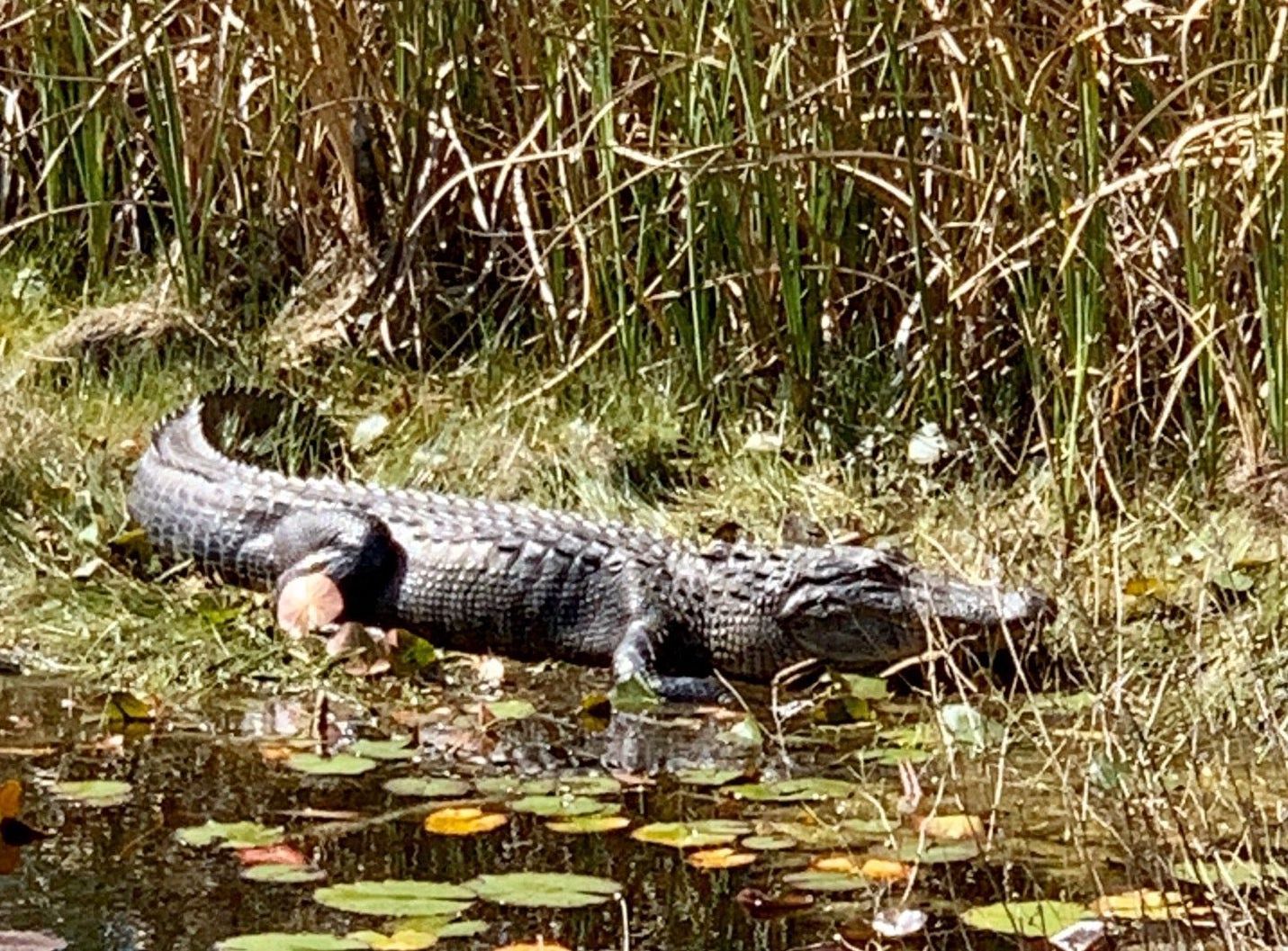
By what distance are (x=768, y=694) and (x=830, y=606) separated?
0.21 m

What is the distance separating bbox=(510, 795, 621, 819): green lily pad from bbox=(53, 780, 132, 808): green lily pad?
1.91 ft

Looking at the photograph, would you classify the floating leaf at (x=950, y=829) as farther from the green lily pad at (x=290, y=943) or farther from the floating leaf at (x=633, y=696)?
the floating leaf at (x=633, y=696)

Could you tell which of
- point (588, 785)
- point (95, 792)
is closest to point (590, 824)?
point (588, 785)

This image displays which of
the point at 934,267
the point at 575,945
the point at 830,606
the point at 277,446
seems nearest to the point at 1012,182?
the point at 934,267

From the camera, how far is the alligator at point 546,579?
468cm

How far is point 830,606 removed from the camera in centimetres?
469

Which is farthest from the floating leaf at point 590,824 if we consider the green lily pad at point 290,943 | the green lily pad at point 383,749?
the green lily pad at point 290,943

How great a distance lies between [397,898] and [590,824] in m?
0.48

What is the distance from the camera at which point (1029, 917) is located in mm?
2889

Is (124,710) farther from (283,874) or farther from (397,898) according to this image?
(397,898)

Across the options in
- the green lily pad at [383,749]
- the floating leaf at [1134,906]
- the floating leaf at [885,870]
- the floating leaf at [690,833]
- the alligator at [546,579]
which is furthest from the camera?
the alligator at [546,579]

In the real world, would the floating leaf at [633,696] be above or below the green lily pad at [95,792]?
below

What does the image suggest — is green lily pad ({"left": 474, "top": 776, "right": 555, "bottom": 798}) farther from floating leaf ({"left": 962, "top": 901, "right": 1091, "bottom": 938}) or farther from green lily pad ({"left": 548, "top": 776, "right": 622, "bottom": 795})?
floating leaf ({"left": 962, "top": 901, "right": 1091, "bottom": 938})

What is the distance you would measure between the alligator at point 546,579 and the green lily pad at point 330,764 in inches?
32.8
